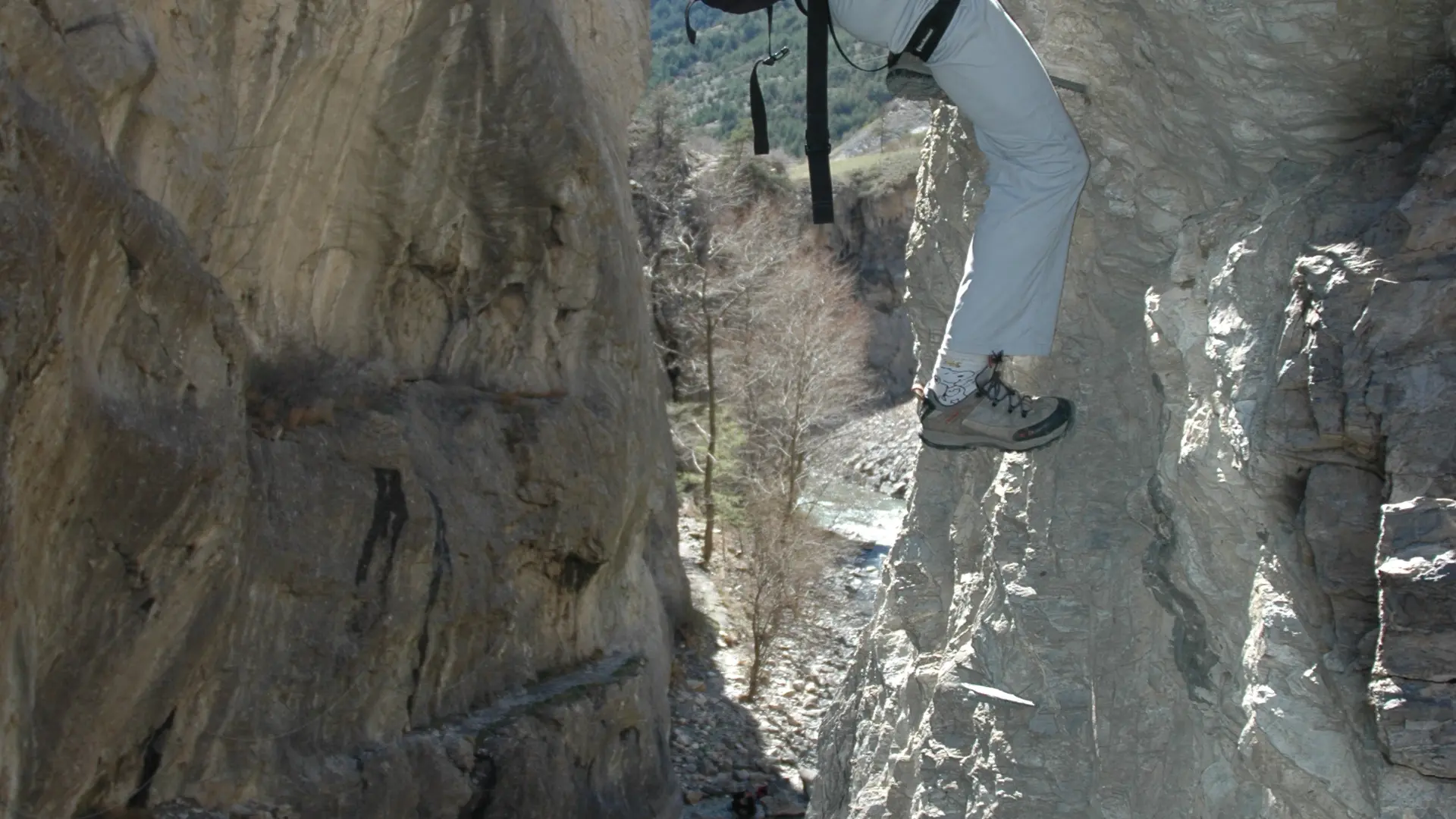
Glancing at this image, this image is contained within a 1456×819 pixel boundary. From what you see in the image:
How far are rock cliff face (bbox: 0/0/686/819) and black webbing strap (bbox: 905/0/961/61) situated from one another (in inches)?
141

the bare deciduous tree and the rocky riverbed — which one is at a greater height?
the bare deciduous tree

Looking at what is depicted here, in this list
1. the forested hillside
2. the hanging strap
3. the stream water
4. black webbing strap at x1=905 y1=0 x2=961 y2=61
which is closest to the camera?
black webbing strap at x1=905 y1=0 x2=961 y2=61

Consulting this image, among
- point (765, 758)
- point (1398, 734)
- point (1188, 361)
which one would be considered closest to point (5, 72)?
point (1188, 361)

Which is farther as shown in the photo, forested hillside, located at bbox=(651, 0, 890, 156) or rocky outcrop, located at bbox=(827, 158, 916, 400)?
forested hillside, located at bbox=(651, 0, 890, 156)

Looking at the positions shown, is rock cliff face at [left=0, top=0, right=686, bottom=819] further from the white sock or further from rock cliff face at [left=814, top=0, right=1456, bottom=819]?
rock cliff face at [left=814, top=0, right=1456, bottom=819]

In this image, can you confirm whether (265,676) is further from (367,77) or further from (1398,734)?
(1398,734)

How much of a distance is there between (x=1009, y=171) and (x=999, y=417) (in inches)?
33.5

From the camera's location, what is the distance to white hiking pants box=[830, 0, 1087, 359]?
14.9 feet

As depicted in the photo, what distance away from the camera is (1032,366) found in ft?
18.0

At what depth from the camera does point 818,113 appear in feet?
15.5

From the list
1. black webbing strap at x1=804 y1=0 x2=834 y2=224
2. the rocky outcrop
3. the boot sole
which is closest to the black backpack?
black webbing strap at x1=804 y1=0 x2=834 y2=224

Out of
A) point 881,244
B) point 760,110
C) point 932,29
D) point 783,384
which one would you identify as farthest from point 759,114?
point 881,244

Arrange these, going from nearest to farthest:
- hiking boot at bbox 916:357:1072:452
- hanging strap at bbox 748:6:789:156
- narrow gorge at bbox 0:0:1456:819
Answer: narrow gorge at bbox 0:0:1456:819 → hiking boot at bbox 916:357:1072:452 → hanging strap at bbox 748:6:789:156

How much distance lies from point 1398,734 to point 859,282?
141 feet
